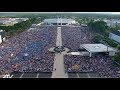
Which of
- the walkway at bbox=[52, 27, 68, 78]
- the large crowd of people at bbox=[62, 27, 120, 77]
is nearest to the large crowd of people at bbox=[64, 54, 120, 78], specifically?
the large crowd of people at bbox=[62, 27, 120, 77]

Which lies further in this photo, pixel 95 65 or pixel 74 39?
pixel 74 39

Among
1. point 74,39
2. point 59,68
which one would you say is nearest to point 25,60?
point 59,68

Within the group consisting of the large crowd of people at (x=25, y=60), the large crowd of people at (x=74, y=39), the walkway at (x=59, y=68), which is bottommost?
the large crowd of people at (x=74, y=39)

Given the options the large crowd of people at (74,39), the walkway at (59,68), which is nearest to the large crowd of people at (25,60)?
the walkway at (59,68)

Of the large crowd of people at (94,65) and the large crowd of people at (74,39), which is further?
the large crowd of people at (74,39)

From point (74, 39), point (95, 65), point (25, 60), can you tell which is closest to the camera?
point (95, 65)

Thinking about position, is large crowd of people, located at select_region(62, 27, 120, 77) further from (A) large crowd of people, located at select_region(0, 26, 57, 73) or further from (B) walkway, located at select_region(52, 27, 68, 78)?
(A) large crowd of people, located at select_region(0, 26, 57, 73)

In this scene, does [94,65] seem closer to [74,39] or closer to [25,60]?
[25,60]

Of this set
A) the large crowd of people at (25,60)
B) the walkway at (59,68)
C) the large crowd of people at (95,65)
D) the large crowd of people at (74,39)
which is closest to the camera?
the walkway at (59,68)

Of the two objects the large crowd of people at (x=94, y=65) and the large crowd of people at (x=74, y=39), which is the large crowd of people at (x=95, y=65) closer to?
the large crowd of people at (x=94, y=65)
